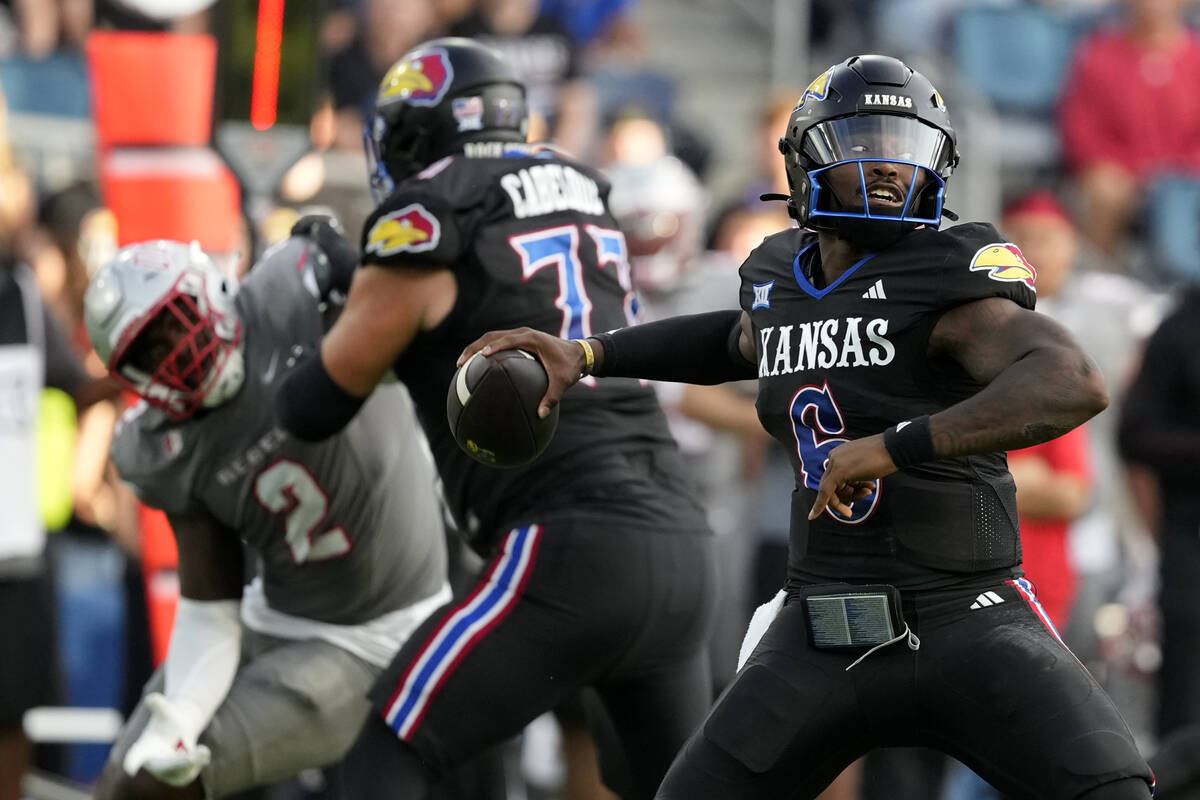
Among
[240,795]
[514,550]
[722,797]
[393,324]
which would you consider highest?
[393,324]

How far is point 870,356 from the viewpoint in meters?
3.41

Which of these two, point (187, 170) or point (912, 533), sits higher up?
point (187, 170)

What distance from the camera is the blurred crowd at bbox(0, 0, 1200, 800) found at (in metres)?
6.58

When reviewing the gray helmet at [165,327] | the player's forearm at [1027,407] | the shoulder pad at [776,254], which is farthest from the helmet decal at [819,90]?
the gray helmet at [165,327]

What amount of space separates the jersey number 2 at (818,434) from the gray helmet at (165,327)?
5.23ft

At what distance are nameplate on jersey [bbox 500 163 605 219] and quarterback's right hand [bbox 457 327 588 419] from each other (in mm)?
632

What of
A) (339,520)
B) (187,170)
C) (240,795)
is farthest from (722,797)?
(187,170)

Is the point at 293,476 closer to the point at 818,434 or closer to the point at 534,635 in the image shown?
the point at 534,635

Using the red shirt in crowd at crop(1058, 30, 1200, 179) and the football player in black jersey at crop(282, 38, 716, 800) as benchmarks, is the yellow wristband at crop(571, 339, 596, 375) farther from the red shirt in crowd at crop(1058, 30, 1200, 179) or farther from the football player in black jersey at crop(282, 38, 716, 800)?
the red shirt in crowd at crop(1058, 30, 1200, 179)

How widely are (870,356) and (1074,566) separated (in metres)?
3.36

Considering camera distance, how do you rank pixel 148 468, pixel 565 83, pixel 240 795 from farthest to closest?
pixel 565 83, pixel 240 795, pixel 148 468

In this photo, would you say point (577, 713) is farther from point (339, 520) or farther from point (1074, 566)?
point (1074, 566)

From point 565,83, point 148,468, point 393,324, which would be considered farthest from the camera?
point 565,83

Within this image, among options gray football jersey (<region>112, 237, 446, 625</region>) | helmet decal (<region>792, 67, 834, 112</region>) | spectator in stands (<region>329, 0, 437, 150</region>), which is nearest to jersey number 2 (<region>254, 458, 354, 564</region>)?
gray football jersey (<region>112, 237, 446, 625</region>)
